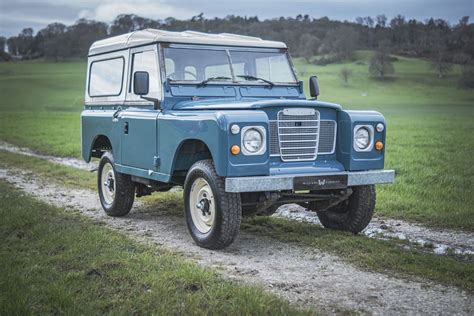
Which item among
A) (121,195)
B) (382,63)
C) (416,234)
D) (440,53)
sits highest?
(440,53)

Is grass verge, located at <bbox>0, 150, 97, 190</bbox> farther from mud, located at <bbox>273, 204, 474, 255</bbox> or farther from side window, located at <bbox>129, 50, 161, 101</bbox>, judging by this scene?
mud, located at <bbox>273, 204, 474, 255</bbox>

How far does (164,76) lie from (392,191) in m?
4.94

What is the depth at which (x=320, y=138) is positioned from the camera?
23.3ft

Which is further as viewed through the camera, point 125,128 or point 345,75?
point 345,75

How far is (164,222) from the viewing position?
8.53 meters

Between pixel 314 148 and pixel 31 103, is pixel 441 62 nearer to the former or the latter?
pixel 31 103

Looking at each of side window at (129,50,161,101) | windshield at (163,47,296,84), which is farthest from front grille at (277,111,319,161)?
side window at (129,50,161,101)

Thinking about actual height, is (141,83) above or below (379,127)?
above

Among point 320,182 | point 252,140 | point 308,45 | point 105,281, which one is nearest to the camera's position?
point 105,281

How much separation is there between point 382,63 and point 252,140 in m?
63.0

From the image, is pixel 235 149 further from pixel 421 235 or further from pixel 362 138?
pixel 421 235

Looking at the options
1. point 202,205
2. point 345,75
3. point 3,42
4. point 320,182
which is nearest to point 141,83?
point 202,205

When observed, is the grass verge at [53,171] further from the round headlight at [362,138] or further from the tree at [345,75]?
the tree at [345,75]

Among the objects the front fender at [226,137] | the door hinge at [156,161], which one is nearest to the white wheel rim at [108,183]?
the door hinge at [156,161]
